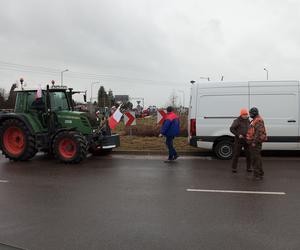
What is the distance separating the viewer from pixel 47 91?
12.9 meters

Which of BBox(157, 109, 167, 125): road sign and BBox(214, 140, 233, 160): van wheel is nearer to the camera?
BBox(214, 140, 233, 160): van wheel

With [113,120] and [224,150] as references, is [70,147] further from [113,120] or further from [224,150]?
[224,150]

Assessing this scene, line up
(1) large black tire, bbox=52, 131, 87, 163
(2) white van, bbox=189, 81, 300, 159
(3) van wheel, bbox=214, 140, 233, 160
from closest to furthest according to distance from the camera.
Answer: (1) large black tire, bbox=52, 131, 87, 163 < (2) white van, bbox=189, 81, 300, 159 < (3) van wheel, bbox=214, 140, 233, 160

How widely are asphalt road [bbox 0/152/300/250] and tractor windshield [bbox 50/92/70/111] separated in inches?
102

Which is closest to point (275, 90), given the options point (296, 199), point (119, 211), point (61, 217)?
point (296, 199)

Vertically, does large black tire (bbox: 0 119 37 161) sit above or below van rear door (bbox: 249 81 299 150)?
below

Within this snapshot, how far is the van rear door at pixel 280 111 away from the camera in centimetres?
1264

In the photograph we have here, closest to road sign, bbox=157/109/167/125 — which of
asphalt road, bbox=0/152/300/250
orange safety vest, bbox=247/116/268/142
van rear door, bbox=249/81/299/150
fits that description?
van rear door, bbox=249/81/299/150

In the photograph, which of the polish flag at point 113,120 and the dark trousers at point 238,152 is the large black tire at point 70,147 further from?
the dark trousers at point 238,152

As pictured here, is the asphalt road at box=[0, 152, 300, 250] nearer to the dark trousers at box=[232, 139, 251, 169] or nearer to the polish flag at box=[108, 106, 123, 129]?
the dark trousers at box=[232, 139, 251, 169]

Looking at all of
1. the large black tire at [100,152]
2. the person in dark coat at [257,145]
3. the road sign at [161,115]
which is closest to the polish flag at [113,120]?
the large black tire at [100,152]

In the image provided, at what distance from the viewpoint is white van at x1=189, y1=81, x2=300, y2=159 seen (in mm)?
12664

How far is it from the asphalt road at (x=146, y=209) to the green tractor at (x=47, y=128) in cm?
119

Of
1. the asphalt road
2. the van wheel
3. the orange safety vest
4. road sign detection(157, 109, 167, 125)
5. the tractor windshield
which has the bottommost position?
the asphalt road
